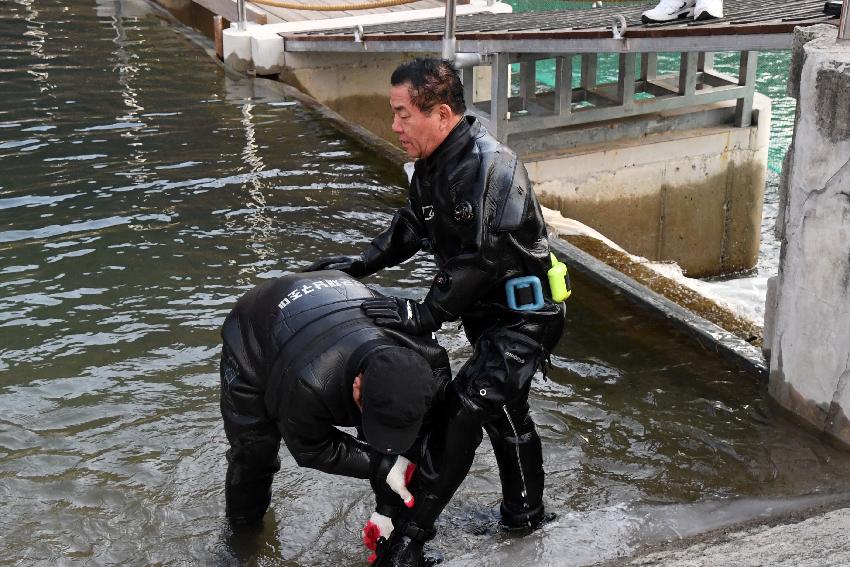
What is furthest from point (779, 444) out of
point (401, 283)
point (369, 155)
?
point (369, 155)

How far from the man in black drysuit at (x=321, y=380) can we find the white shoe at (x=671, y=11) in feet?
15.1

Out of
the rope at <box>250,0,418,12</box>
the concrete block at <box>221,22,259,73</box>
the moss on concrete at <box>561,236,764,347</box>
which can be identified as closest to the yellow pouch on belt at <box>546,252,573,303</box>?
the moss on concrete at <box>561,236,764,347</box>

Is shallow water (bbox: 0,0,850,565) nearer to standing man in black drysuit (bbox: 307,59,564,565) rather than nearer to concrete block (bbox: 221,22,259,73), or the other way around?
standing man in black drysuit (bbox: 307,59,564,565)

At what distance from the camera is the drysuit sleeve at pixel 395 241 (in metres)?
4.37

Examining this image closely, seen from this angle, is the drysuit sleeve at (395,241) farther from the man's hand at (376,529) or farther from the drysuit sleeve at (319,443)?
the man's hand at (376,529)

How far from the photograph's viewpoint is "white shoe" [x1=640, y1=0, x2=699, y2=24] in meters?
7.70

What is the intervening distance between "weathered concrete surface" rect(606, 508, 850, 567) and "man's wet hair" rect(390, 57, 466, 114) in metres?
1.92

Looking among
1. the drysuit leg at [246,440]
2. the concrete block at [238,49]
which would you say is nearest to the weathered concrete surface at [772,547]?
the drysuit leg at [246,440]

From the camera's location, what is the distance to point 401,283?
23.6ft

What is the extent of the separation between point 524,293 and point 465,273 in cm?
26

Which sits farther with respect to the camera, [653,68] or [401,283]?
[653,68]

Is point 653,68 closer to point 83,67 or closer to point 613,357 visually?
point 613,357

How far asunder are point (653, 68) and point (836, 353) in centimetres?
688

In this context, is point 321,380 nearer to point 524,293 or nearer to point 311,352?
point 311,352
